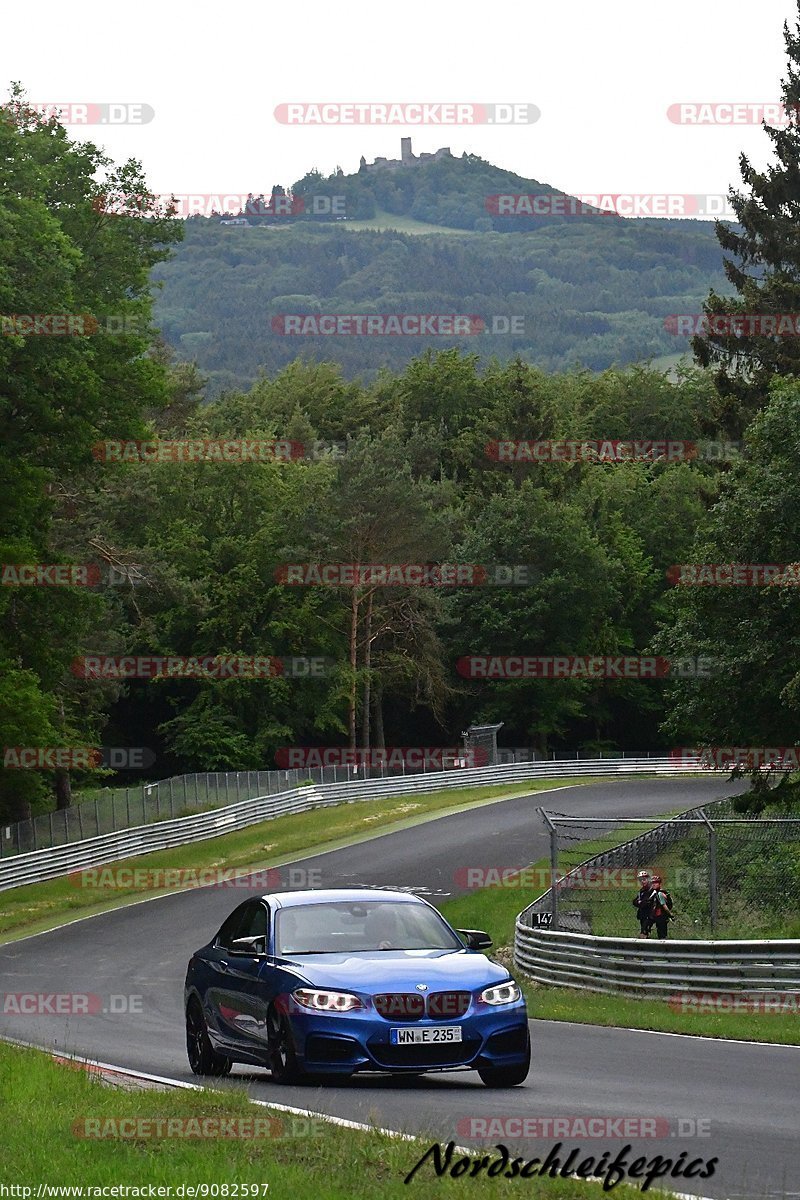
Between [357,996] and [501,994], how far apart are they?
1074 mm

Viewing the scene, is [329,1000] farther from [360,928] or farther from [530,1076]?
[530,1076]

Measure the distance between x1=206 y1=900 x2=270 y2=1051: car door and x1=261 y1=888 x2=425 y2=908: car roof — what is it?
15 centimetres

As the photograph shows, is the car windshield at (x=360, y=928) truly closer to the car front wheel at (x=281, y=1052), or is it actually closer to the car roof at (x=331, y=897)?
the car roof at (x=331, y=897)

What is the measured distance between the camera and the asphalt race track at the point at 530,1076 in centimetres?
930

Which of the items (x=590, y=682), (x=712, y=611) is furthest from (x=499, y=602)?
(x=712, y=611)

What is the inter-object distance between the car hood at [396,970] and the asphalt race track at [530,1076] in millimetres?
776

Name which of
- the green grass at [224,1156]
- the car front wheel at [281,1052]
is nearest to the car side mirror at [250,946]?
the car front wheel at [281,1052]

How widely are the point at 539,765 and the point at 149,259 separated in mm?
34178

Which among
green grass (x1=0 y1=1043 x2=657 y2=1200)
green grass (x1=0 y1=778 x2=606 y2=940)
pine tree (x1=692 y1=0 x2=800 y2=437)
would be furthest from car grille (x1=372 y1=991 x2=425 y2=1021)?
pine tree (x1=692 y1=0 x2=800 y2=437)

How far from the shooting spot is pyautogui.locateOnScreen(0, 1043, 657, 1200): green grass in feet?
25.6

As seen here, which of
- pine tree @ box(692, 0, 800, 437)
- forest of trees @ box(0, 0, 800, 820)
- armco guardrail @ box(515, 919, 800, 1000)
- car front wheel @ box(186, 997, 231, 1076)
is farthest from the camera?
pine tree @ box(692, 0, 800, 437)

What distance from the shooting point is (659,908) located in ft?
74.1

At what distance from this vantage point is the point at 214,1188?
782cm

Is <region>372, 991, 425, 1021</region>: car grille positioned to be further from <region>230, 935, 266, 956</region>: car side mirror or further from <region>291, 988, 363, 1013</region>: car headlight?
<region>230, 935, 266, 956</region>: car side mirror
